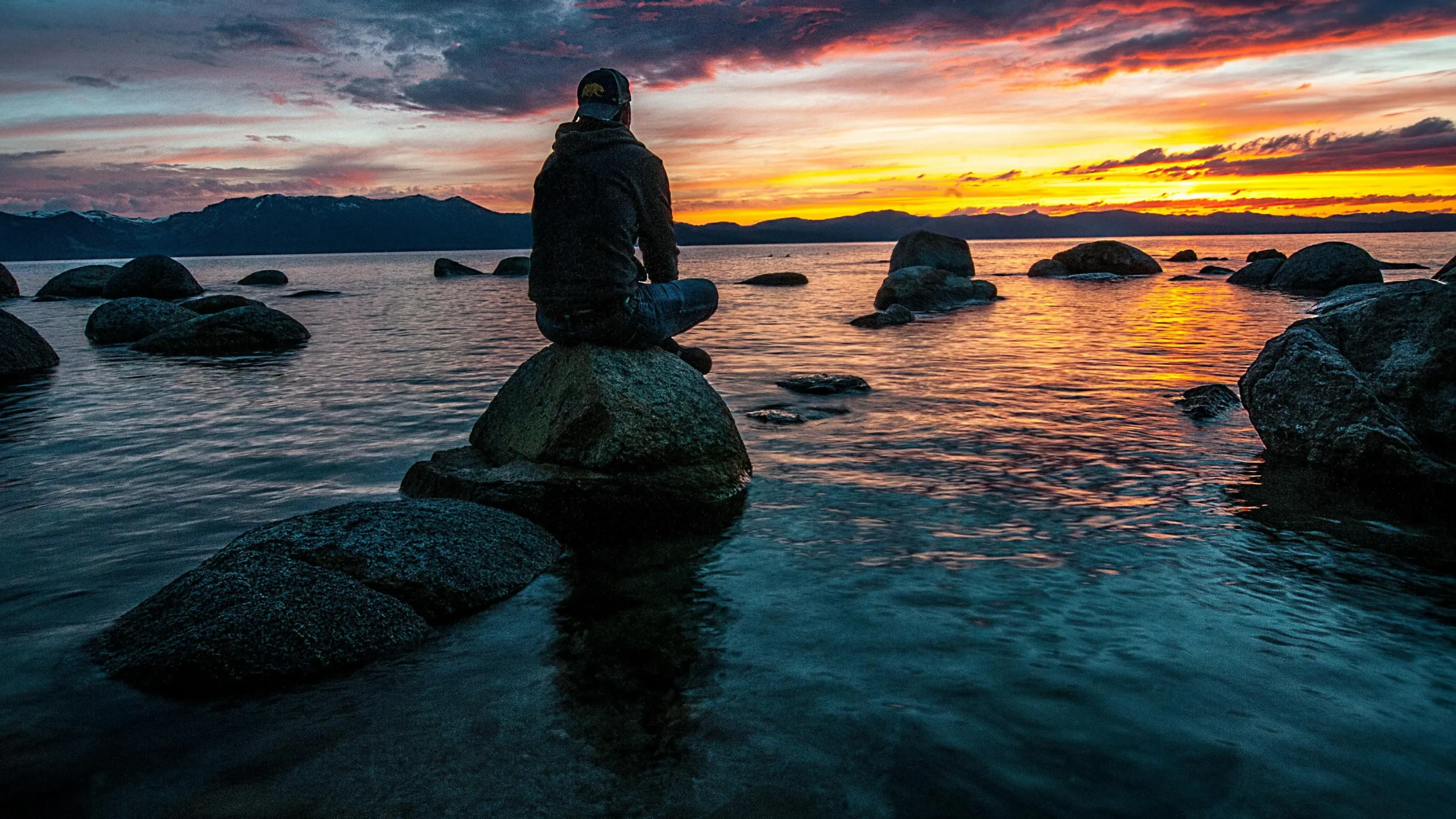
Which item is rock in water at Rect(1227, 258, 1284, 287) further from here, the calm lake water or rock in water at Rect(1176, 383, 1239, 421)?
the calm lake water

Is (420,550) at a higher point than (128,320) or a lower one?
lower

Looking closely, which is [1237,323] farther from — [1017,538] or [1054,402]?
[1017,538]

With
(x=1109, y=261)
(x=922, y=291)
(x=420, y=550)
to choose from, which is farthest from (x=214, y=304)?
(x=1109, y=261)

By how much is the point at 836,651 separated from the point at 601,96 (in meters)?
4.98

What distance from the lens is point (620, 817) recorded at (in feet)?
10.1

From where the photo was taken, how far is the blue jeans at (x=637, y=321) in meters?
7.02

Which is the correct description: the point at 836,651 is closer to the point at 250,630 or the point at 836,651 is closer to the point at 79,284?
the point at 250,630

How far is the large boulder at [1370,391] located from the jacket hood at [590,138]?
6831 millimetres

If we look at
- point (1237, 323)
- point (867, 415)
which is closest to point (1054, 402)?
point (867, 415)

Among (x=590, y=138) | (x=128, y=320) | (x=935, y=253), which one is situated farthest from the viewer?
(x=935, y=253)

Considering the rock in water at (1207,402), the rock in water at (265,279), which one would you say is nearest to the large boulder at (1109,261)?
the rock in water at (1207,402)

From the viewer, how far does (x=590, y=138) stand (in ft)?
22.2

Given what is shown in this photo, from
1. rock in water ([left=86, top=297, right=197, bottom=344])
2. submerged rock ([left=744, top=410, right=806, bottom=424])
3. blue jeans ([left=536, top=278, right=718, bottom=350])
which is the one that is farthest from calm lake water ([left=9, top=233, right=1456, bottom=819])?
rock in water ([left=86, top=297, right=197, bottom=344])

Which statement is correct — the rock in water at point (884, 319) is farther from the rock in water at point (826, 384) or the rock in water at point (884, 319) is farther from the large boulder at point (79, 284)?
the large boulder at point (79, 284)
